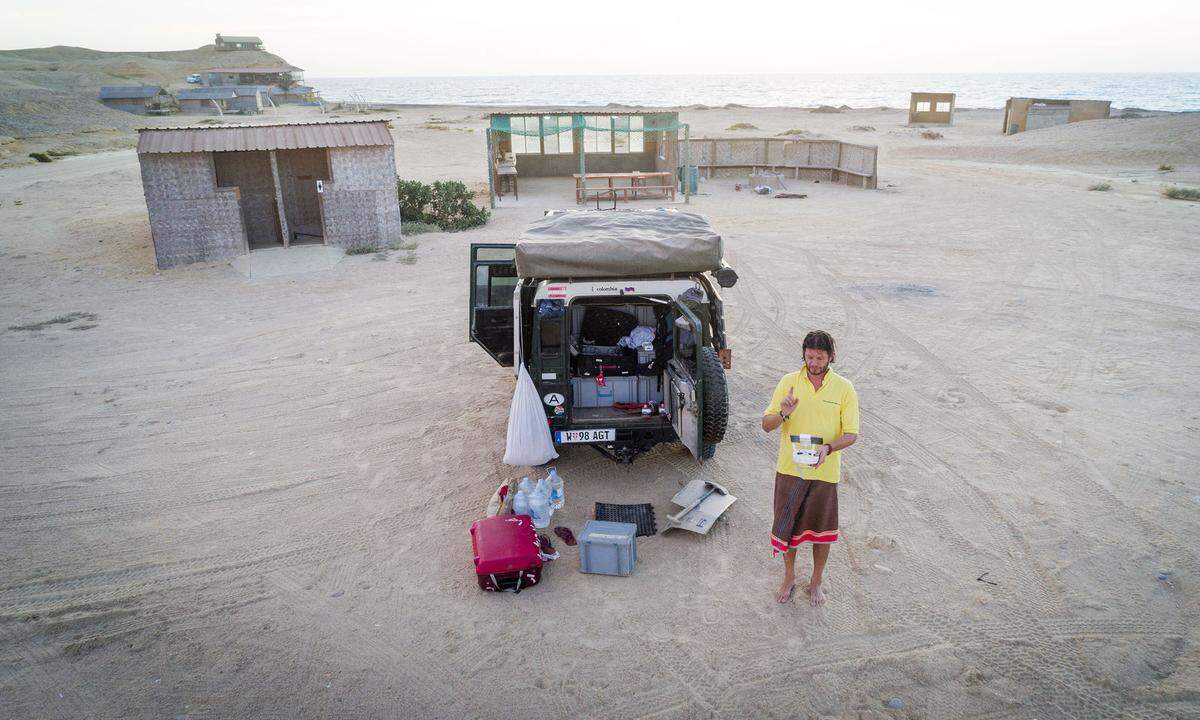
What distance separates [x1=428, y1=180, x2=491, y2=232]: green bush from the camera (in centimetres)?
1942

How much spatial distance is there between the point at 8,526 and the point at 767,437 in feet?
22.9

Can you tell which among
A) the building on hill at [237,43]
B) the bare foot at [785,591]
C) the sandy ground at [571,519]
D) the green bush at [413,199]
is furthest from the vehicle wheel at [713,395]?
the building on hill at [237,43]

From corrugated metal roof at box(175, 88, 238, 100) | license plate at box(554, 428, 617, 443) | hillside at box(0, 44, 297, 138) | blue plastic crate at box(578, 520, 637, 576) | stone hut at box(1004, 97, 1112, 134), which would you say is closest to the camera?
blue plastic crate at box(578, 520, 637, 576)

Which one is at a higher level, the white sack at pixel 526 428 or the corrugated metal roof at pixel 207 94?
the corrugated metal roof at pixel 207 94

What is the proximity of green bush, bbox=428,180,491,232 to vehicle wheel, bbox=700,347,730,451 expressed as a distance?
13996 mm

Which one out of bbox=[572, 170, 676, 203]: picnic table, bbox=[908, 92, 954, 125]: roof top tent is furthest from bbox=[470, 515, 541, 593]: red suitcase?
bbox=[908, 92, 954, 125]: roof top tent

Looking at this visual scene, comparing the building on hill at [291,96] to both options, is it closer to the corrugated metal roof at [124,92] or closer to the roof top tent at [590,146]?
the corrugated metal roof at [124,92]

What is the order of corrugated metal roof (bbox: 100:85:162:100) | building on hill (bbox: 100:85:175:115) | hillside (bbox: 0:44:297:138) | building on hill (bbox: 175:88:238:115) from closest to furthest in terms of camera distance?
hillside (bbox: 0:44:297:138) < building on hill (bbox: 100:85:175:115) < corrugated metal roof (bbox: 100:85:162:100) < building on hill (bbox: 175:88:238:115)

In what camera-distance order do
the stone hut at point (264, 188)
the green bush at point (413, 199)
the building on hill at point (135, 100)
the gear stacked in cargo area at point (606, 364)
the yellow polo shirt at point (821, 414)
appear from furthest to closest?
the building on hill at point (135, 100) → the green bush at point (413, 199) → the stone hut at point (264, 188) → the gear stacked in cargo area at point (606, 364) → the yellow polo shirt at point (821, 414)

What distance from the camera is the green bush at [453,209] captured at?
19.4 metres

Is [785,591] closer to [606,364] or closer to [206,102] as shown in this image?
[606,364]

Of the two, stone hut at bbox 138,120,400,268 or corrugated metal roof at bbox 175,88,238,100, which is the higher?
corrugated metal roof at bbox 175,88,238,100

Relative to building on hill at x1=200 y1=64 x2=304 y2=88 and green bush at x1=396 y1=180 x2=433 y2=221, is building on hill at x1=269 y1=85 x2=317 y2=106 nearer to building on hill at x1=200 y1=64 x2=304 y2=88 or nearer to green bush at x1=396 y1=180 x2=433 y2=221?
building on hill at x1=200 y1=64 x2=304 y2=88

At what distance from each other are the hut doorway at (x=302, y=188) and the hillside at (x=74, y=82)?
3359 centimetres
